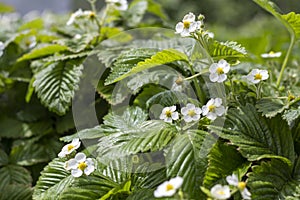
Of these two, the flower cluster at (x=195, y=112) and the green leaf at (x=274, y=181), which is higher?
the flower cluster at (x=195, y=112)

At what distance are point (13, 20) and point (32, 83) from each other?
611 millimetres

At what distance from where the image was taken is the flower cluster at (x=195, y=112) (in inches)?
37.5

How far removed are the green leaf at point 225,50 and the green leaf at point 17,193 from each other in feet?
1.87

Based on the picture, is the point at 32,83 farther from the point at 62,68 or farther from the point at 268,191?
the point at 268,191

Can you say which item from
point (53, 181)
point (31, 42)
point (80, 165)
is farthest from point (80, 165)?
point (31, 42)

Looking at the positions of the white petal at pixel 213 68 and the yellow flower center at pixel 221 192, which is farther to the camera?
the white petal at pixel 213 68

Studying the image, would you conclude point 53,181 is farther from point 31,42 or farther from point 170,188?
point 31,42

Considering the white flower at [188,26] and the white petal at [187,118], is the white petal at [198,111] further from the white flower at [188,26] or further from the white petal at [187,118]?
the white flower at [188,26]

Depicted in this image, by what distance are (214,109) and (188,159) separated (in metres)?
0.12

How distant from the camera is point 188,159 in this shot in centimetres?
91

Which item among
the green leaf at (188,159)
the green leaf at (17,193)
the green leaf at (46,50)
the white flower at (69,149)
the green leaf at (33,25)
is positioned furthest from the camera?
the green leaf at (33,25)

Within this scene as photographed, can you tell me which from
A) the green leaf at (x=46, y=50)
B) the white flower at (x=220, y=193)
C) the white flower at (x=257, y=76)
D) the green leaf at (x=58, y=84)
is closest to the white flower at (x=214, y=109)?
the white flower at (x=257, y=76)

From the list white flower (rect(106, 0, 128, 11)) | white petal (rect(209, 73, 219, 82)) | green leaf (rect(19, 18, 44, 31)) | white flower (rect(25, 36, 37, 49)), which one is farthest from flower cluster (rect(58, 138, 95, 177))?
green leaf (rect(19, 18, 44, 31))

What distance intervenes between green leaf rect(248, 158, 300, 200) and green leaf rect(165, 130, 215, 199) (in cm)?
10
